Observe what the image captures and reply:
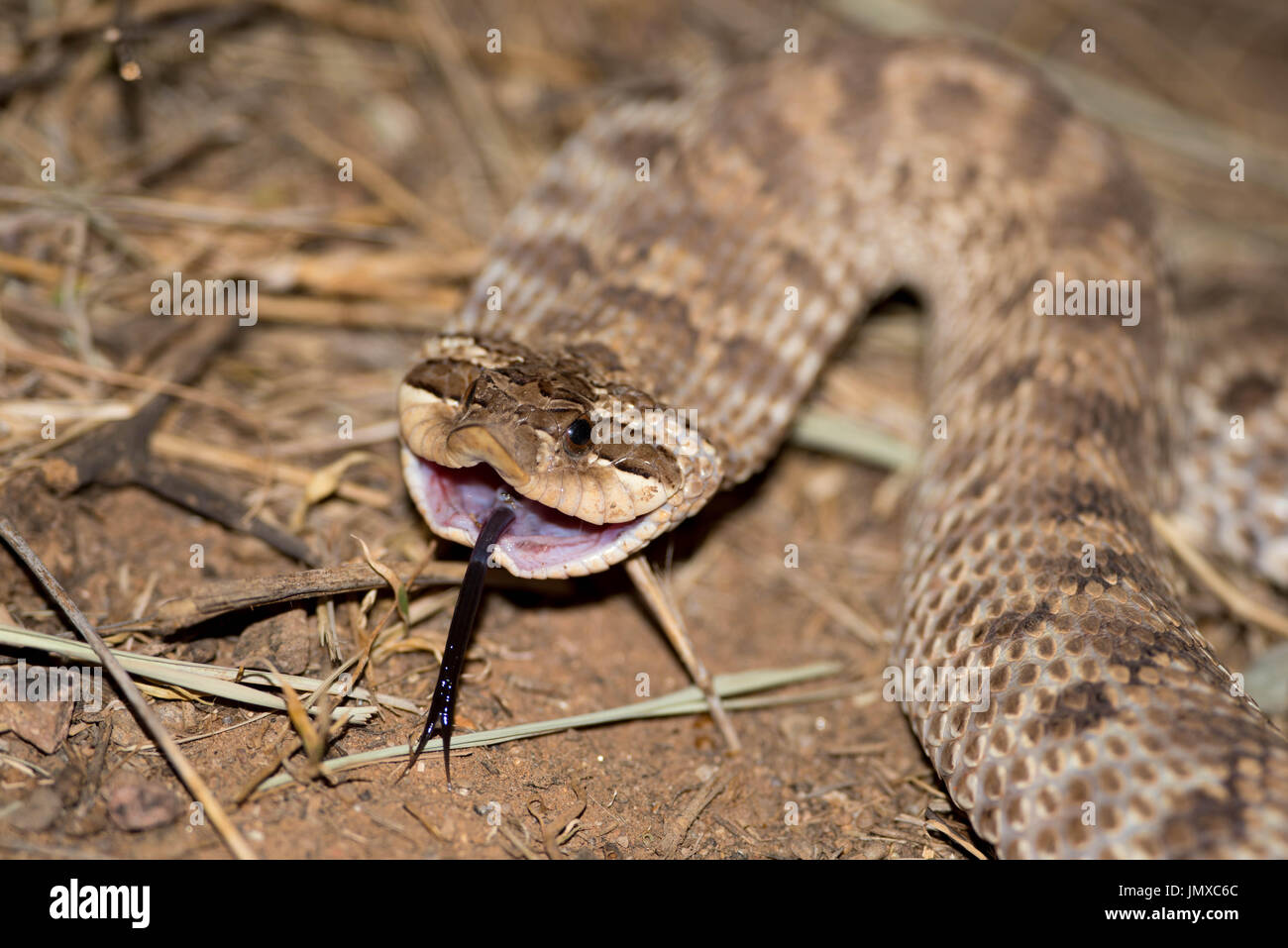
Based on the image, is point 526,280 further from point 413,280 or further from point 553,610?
point 553,610

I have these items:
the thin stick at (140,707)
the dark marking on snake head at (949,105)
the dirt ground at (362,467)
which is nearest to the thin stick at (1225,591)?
the dirt ground at (362,467)

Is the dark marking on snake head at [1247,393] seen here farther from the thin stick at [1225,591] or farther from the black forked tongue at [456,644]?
the black forked tongue at [456,644]

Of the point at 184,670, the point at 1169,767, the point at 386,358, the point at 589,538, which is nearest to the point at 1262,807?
the point at 1169,767

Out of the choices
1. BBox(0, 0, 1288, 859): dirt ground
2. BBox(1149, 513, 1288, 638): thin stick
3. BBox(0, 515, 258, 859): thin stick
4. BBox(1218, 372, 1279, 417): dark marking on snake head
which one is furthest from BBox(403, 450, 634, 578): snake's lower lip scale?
BBox(1218, 372, 1279, 417): dark marking on snake head

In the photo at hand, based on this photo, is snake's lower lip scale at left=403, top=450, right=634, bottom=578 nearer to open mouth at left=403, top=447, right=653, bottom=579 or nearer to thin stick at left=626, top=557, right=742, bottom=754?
open mouth at left=403, top=447, right=653, bottom=579

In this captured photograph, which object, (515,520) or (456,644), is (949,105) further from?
(456,644)
